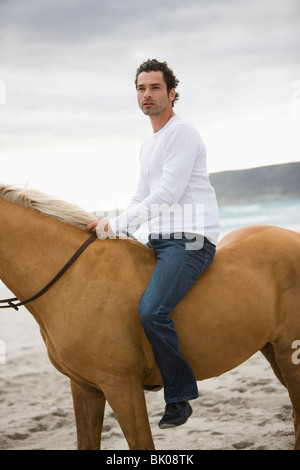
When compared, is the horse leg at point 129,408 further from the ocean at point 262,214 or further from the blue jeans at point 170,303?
the ocean at point 262,214

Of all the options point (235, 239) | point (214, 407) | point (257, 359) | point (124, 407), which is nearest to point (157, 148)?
point (235, 239)

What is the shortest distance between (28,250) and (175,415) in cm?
129

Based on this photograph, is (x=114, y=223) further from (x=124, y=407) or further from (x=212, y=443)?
(x=212, y=443)

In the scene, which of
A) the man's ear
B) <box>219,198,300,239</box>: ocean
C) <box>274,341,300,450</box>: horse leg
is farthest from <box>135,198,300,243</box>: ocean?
the man's ear

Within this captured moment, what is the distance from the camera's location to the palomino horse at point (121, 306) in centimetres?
263

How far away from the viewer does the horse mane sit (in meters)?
2.77

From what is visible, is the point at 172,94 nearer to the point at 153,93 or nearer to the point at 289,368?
the point at 153,93

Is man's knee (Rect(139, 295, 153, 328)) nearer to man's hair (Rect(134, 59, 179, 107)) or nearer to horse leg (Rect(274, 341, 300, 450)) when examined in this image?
horse leg (Rect(274, 341, 300, 450))

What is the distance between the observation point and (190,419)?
14.4 ft

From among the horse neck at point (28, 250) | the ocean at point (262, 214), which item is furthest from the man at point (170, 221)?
the ocean at point (262, 214)

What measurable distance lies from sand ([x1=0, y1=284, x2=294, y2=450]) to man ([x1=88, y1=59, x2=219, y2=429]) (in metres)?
1.42

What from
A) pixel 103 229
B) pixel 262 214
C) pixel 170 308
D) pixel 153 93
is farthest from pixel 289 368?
pixel 262 214

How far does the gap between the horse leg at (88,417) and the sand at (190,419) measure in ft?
2.96
